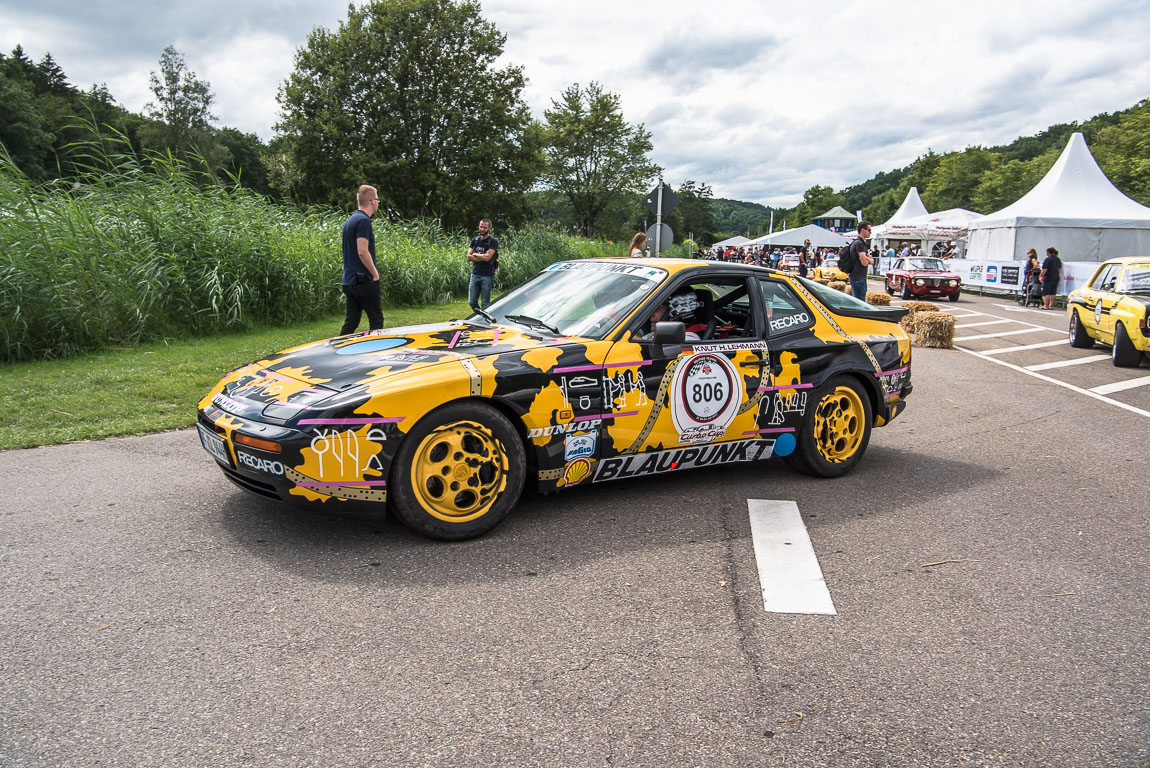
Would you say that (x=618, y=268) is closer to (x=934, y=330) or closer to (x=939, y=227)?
(x=934, y=330)

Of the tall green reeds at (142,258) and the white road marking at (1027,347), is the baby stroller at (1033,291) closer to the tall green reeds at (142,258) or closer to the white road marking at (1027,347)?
the white road marking at (1027,347)

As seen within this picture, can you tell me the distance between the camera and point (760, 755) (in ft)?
7.71

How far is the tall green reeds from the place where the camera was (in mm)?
9133

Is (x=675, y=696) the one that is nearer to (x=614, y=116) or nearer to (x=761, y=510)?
(x=761, y=510)

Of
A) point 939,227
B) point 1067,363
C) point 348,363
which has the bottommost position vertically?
point 1067,363

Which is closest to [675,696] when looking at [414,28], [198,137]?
[414,28]

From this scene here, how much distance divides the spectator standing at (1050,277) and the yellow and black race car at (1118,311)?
1021 cm

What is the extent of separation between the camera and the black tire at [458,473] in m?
3.77

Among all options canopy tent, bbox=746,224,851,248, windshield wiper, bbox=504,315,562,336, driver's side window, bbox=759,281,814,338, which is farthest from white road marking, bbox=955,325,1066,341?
canopy tent, bbox=746,224,851,248

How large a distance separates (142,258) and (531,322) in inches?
303

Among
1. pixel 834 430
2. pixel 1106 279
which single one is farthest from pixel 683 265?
pixel 1106 279

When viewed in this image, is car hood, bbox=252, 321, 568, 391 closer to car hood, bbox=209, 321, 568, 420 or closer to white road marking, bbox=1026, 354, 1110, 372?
car hood, bbox=209, 321, 568, 420

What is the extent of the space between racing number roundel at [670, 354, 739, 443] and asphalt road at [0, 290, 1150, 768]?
47cm

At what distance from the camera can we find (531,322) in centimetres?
484
